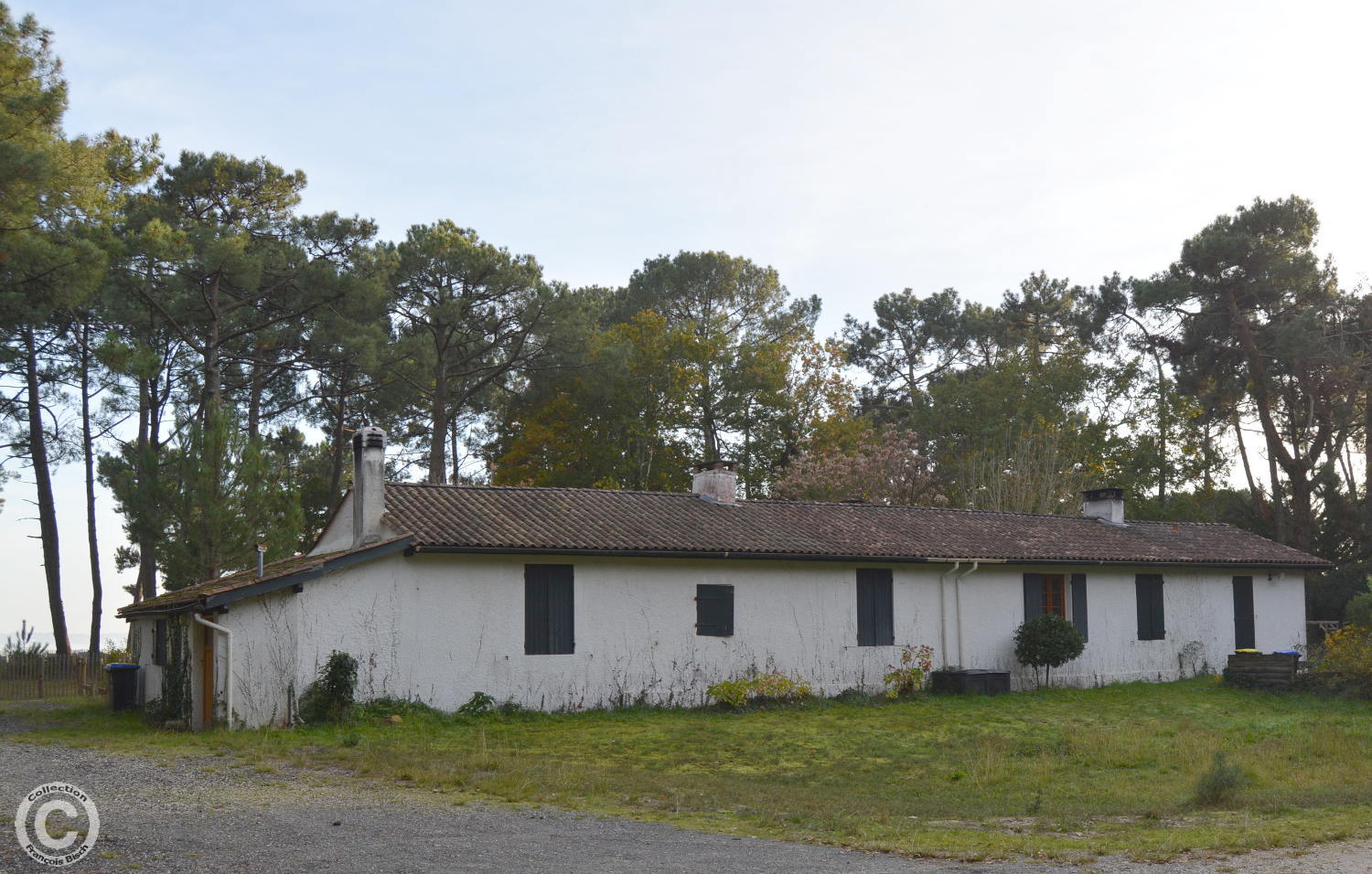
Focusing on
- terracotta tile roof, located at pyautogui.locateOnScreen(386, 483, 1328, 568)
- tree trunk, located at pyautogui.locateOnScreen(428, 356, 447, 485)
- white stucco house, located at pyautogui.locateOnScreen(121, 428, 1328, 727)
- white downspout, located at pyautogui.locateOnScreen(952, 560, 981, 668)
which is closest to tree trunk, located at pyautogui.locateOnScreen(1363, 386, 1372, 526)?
terracotta tile roof, located at pyautogui.locateOnScreen(386, 483, 1328, 568)

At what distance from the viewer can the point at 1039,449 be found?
1602 inches

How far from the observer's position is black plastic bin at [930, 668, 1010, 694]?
22.9 m

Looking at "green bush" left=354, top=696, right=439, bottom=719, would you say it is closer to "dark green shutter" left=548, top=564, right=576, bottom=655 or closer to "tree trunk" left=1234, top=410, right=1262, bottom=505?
"dark green shutter" left=548, top=564, right=576, bottom=655

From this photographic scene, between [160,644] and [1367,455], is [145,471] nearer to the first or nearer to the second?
[160,644]

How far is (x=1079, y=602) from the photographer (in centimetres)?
2566

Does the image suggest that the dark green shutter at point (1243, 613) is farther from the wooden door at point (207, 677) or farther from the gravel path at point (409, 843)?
the wooden door at point (207, 677)

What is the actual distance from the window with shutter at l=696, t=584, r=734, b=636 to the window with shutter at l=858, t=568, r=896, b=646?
283cm

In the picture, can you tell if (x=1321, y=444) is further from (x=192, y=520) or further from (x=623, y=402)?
(x=192, y=520)

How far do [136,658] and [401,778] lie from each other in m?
13.5

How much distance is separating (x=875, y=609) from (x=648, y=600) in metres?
4.83

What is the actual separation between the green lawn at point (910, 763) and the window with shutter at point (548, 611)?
3.86 feet

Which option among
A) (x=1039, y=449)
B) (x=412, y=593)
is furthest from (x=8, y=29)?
(x=1039, y=449)

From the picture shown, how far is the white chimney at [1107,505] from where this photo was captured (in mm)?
30328

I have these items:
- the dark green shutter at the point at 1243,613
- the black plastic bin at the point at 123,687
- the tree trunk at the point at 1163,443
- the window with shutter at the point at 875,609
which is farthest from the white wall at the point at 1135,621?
the black plastic bin at the point at 123,687
